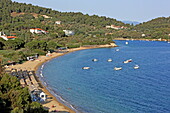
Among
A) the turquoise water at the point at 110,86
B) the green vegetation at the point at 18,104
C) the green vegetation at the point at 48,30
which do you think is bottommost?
the turquoise water at the point at 110,86

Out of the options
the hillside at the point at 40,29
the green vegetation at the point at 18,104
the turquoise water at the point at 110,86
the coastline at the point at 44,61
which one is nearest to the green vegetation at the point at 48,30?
the hillside at the point at 40,29

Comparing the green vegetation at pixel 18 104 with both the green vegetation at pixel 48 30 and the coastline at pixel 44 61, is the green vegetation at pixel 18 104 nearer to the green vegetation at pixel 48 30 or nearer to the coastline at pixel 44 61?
the coastline at pixel 44 61

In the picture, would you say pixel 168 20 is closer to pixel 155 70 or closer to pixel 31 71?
pixel 155 70

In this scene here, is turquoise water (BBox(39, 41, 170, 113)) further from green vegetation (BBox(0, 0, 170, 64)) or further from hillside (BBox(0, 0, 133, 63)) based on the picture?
green vegetation (BBox(0, 0, 170, 64))

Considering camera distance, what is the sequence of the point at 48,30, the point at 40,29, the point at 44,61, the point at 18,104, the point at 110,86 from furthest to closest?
the point at 48,30, the point at 40,29, the point at 44,61, the point at 110,86, the point at 18,104

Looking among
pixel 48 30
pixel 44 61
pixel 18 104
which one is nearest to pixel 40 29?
pixel 48 30

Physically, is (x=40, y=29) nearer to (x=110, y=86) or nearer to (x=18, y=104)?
(x=110, y=86)

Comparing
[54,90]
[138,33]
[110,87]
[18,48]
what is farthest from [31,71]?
[138,33]

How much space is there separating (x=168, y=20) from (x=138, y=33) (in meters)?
59.5

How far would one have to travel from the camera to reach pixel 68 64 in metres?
58.3

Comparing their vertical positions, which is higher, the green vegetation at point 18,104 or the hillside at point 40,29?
the hillside at point 40,29

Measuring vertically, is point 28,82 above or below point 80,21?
below

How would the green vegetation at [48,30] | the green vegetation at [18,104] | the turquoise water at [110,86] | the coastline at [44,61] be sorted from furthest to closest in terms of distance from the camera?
the green vegetation at [48,30], the turquoise water at [110,86], the coastline at [44,61], the green vegetation at [18,104]

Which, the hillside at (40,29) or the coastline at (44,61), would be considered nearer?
the coastline at (44,61)
